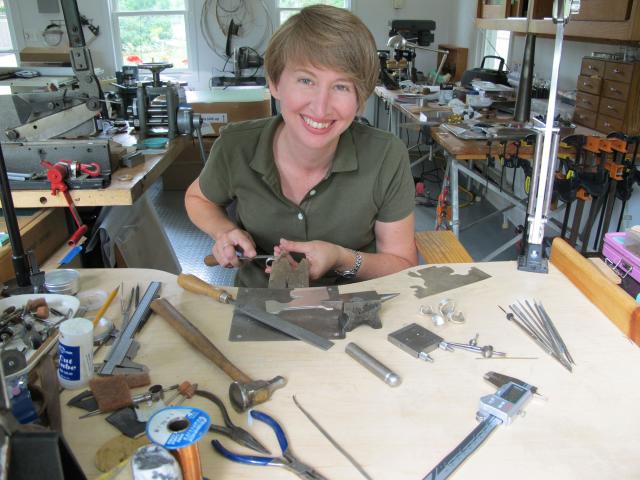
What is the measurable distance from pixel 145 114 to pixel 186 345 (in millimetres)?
1883

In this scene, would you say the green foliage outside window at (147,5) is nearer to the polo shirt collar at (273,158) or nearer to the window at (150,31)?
the window at (150,31)

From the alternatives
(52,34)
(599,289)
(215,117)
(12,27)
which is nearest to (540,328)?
(599,289)

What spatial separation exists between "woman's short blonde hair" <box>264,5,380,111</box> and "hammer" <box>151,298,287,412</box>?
0.62 meters

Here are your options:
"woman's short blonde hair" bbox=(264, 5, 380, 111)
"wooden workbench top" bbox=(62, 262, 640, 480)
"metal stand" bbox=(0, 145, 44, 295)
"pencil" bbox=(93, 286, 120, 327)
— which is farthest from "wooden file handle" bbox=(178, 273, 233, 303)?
"woman's short blonde hair" bbox=(264, 5, 380, 111)

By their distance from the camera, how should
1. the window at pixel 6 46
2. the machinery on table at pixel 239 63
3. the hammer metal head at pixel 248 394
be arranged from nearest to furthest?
the hammer metal head at pixel 248 394 → the machinery on table at pixel 239 63 → the window at pixel 6 46

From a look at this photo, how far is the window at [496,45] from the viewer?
4.40 metres

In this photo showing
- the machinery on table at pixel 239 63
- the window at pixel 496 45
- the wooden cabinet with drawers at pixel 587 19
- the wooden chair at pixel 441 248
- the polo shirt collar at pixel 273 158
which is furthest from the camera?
the machinery on table at pixel 239 63

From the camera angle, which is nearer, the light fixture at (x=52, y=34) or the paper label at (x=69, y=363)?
the paper label at (x=69, y=363)

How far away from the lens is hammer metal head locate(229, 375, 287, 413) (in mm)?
816

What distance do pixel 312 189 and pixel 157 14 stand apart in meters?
4.77

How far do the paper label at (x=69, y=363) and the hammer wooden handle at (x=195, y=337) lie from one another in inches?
7.7

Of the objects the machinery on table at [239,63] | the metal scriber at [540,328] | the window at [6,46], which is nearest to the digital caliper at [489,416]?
the metal scriber at [540,328]

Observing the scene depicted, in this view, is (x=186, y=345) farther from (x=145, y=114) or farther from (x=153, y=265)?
(x=145, y=114)

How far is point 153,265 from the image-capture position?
2393 millimetres
